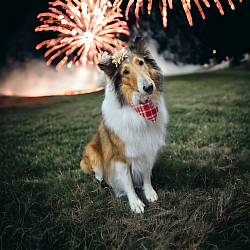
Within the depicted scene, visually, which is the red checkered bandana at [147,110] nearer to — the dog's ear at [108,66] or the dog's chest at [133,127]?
the dog's chest at [133,127]

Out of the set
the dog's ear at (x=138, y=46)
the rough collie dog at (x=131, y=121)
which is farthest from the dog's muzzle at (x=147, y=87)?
the dog's ear at (x=138, y=46)

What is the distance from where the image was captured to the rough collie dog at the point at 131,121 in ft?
6.74

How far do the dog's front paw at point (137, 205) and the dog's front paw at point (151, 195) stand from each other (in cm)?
14

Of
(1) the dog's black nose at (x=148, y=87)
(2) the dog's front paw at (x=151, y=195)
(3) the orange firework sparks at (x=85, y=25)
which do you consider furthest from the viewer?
(3) the orange firework sparks at (x=85, y=25)

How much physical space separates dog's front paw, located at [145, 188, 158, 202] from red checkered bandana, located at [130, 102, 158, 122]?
37.5 inches

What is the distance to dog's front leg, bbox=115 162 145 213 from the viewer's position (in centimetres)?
240

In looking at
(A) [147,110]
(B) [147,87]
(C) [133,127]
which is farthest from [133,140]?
(B) [147,87]

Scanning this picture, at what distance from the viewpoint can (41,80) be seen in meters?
5.68

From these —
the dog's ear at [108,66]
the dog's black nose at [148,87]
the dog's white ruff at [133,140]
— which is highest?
the dog's ear at [108,66]

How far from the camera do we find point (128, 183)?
2.47 meters

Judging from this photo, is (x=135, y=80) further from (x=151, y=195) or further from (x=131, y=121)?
(x=151, y=195)

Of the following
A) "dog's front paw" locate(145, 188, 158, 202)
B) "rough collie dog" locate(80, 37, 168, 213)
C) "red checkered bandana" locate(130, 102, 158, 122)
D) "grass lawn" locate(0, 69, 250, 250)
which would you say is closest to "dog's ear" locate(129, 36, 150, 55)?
"rough collie dog" locate(80, 37, 168, 213)

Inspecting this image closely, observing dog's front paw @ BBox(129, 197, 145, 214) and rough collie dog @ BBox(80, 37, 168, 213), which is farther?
dog's front paw @ BBox(129, 197, 145, 214)

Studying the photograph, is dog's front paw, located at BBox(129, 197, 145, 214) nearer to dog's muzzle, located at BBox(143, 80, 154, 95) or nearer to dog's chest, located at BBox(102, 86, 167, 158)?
dog's chest, located at BBox(102, 86, 167, 158)
